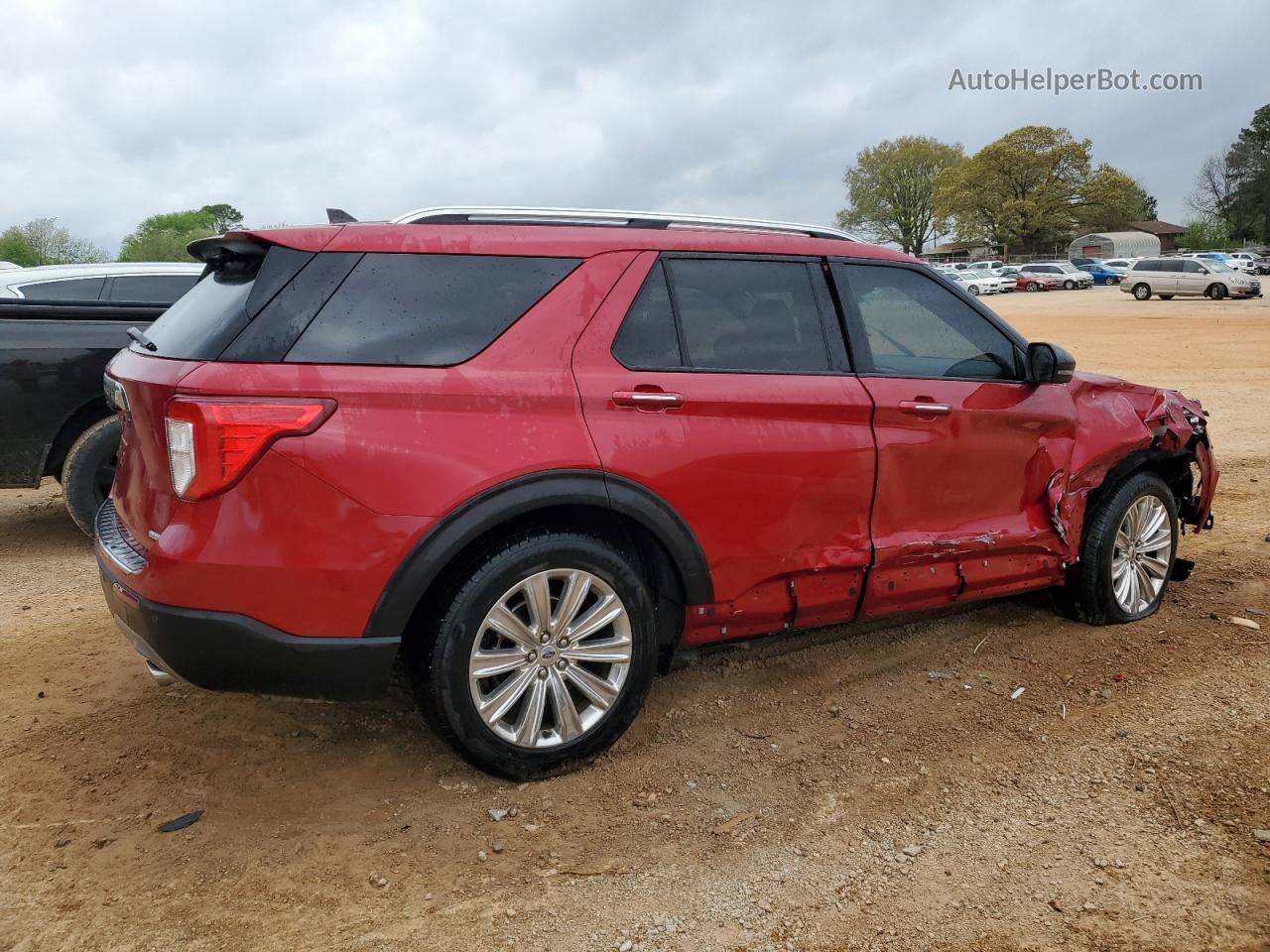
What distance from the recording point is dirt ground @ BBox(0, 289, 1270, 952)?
256 cm

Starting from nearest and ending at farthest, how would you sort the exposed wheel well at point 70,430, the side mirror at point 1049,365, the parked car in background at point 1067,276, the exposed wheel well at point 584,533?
1. the exposed wheel well at point 584,533
2. the side mirror at point 1049,365
3. the exposed wheel well at point 70,430
4. the parked car in background at point 1067,276

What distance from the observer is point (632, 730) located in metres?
3.60

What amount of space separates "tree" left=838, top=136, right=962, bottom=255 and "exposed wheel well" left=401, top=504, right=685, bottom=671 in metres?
97.4

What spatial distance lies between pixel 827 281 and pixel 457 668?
199 centimetres

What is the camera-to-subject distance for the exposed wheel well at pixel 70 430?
19.1 feet

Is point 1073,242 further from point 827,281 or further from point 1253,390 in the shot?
point 827,281

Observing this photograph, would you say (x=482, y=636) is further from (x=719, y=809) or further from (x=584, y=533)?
(x=719, y=809)

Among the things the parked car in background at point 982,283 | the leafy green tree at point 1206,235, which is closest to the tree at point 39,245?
the parked car in background at point 982,283

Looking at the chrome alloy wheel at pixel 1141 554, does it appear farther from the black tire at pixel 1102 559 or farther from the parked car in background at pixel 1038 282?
the parked car in background at pixel 1038 282

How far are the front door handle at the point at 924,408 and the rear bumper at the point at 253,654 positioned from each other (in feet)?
6.76

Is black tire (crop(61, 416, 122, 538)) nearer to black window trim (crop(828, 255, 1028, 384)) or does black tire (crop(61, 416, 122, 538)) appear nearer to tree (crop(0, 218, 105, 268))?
black window trim (crop(828, 255, 1028, 384))

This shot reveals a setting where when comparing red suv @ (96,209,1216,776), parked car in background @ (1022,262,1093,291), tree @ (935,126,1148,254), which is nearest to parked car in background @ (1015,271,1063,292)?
parked car in background @ (1022,262,1093,291)

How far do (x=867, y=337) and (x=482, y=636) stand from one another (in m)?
1.86

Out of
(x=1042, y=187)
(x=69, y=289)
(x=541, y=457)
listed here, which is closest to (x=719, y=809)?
(x=541, y=457)
